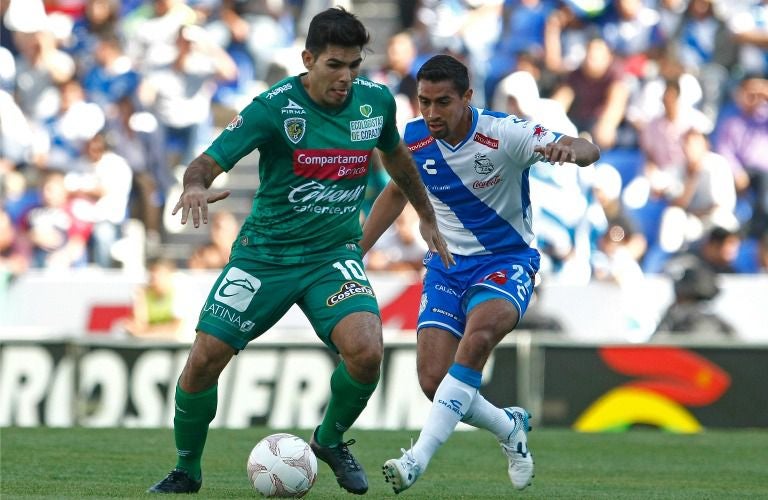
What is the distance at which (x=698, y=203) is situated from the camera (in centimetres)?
1689

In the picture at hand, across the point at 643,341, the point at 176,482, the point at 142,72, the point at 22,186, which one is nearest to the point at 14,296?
the point at 22,186

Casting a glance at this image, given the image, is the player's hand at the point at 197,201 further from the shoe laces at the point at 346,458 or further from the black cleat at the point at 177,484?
the shoe laces at the point at 346,458

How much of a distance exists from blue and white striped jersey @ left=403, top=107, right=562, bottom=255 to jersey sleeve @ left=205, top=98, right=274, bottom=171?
1.64 meters

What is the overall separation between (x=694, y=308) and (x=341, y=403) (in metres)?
7.98

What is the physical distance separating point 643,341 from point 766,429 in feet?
4.99

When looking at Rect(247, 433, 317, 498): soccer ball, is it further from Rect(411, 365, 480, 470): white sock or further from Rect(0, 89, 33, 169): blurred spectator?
Rect(0, 89, 33, 169): blurred spectator

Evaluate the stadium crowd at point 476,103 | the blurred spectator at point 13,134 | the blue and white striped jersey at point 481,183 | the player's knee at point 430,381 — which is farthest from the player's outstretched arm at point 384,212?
the blurred spectator at point 13,134

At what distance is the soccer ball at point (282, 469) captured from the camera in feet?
26.0

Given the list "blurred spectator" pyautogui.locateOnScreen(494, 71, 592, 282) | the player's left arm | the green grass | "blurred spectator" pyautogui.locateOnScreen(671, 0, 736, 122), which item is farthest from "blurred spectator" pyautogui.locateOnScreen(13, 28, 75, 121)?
the player's left arm

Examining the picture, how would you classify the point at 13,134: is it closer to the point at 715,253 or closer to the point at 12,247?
the point at 12,247

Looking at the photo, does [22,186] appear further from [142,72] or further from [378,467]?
[378,467]

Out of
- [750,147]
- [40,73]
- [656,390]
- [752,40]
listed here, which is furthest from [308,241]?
[40,73]

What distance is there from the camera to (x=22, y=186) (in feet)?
62.0

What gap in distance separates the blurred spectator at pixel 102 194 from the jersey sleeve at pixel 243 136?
427 inches
